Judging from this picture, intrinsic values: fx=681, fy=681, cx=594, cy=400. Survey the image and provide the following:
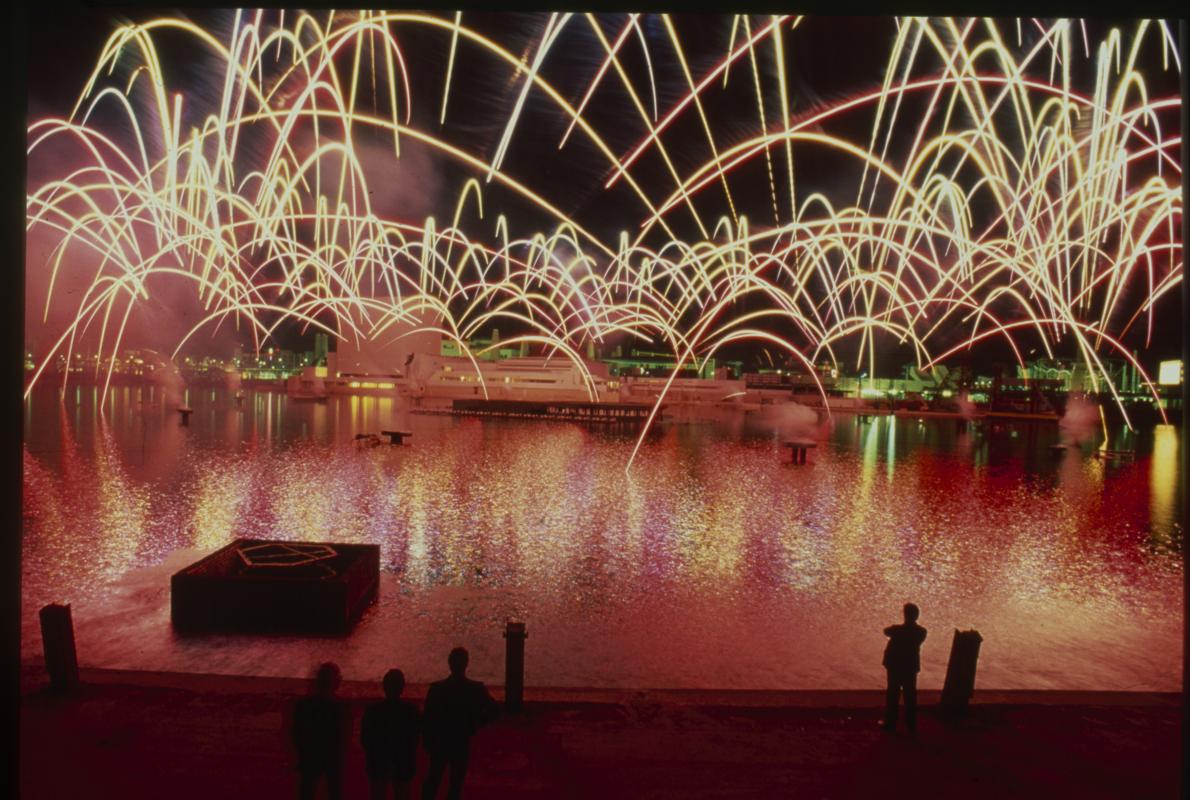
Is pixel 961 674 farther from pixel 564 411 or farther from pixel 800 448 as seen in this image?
pixel 564 411

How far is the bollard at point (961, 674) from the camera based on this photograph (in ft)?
16.8

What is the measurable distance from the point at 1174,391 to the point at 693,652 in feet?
229

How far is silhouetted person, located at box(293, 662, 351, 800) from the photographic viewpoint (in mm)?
3578

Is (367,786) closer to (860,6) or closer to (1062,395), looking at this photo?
(860,6)

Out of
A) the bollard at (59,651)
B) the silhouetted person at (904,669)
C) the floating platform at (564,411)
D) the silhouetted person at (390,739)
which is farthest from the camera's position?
the floating platform at (564,411)

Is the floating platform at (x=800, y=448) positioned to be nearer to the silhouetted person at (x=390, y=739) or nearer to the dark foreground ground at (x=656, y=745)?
the dark foreground ground at (x=656, y=745)

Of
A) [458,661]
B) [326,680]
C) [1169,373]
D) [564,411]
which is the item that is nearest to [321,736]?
[326,680]

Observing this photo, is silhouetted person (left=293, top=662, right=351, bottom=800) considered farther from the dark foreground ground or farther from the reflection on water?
the reflection on water

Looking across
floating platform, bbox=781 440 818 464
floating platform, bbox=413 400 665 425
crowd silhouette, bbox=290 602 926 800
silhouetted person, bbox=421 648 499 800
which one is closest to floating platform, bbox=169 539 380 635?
crowd silhouette, bbox=290 602 926 800

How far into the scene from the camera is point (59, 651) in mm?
5062

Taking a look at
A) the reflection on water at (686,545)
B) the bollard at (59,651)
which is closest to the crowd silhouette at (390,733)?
the reflection on water at (686,545)

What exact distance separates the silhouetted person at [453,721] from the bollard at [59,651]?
10.7ft

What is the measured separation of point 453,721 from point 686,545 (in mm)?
7176

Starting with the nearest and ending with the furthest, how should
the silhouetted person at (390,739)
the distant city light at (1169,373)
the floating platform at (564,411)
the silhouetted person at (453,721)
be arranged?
the silhouetted person at (390,739) < the silhouetted person at (453,721) < the floating platform at (564,411) < the distant city light at (1169,373)
